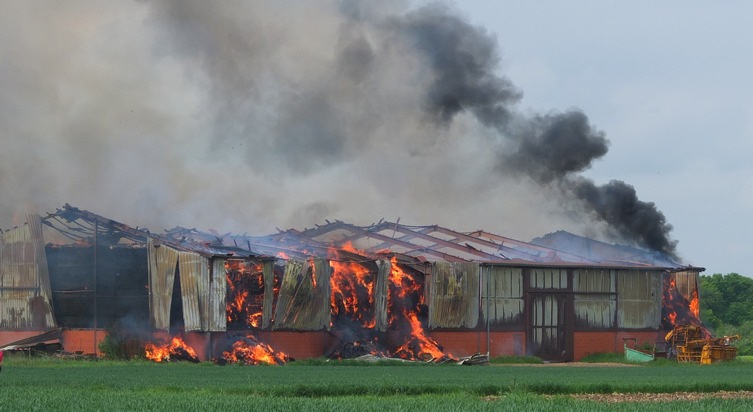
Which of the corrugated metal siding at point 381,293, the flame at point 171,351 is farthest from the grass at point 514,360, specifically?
the flame at point 171,351

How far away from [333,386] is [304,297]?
2220 centimetres

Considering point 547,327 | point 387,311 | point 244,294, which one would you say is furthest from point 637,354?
point 244,294

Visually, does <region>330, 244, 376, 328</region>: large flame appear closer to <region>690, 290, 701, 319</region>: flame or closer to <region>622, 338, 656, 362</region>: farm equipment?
<region>622, 338, 656, 362</region>: farm equipment

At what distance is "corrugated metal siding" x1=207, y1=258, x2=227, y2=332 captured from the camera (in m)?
57.0

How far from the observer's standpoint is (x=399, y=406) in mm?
29344

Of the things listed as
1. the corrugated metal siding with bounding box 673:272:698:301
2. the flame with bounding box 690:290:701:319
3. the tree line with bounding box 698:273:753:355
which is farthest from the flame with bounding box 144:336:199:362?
the tree line with bounding box 698:273:753:355

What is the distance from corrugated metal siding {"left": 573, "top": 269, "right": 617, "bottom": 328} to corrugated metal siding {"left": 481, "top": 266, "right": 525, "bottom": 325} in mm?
3560

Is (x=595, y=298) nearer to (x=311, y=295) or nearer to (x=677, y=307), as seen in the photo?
(x=677, y=307)

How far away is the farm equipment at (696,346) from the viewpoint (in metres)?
61.6

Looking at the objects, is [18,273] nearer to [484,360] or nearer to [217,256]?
[217,256]

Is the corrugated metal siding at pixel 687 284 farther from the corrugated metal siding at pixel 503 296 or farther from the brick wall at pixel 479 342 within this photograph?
the brick wall at pixel 479 342

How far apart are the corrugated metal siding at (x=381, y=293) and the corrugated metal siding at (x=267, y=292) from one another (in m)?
6.08

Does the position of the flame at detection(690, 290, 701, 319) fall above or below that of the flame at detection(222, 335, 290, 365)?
above

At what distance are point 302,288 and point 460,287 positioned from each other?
913cm
